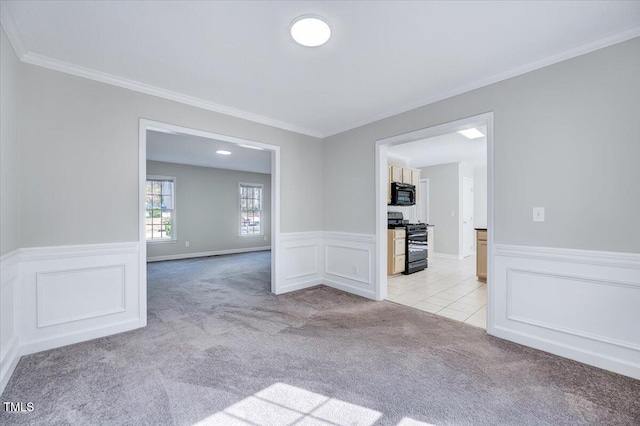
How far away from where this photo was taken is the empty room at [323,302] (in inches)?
71.1

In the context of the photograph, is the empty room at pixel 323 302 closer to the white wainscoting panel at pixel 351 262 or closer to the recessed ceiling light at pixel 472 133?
the white wainscoting panel at pixel 351 262

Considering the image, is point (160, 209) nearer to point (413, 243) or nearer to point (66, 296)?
point (66, 296)

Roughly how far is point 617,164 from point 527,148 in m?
0.59

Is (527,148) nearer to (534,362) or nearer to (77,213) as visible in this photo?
(534,362)

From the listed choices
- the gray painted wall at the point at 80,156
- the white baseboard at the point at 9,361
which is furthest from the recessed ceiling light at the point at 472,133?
the white baseboard at the point at 9,361

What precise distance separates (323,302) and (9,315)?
288 cm

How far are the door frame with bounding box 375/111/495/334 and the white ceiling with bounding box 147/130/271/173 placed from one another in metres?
2.26

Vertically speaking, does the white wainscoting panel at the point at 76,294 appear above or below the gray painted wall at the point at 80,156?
below

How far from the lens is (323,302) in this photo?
12.2 feet

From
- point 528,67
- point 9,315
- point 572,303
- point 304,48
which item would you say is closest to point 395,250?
point 572,303

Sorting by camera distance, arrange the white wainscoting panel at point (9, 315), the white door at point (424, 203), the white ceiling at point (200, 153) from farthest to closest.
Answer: the white door at point (424, 203), the white ceiling at point (200, 153), the white wainscoting panel at point (9, 315)

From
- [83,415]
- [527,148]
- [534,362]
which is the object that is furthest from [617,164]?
[83,415]

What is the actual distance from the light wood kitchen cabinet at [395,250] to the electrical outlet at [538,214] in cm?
275

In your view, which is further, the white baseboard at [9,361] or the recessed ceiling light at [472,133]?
the recessed ceiling light at [472,133]
